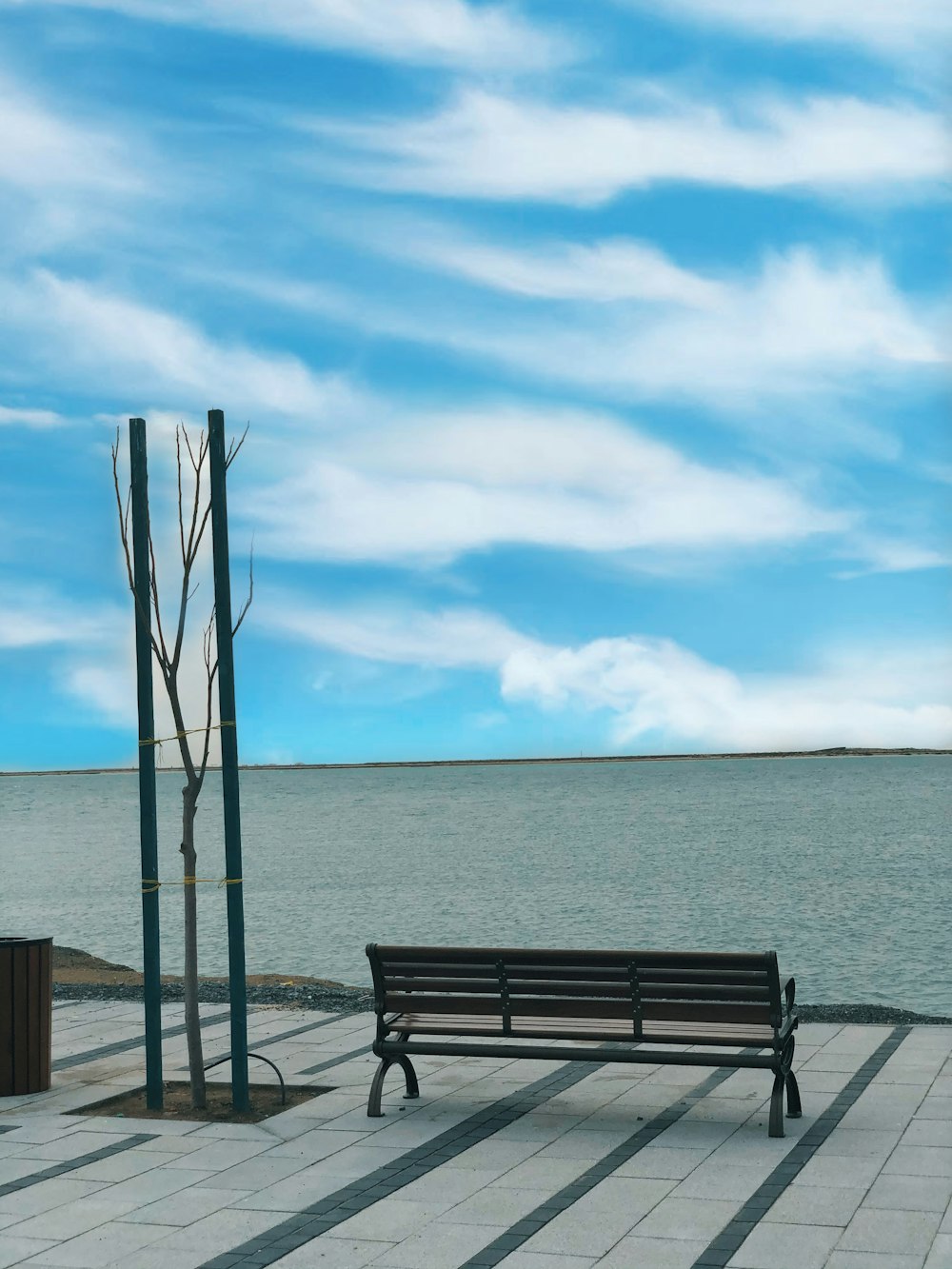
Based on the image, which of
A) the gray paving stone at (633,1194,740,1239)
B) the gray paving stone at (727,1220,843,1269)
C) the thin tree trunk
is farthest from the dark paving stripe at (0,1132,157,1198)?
the gray paving stone at (727,1220,843,1269)

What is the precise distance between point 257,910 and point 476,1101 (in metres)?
29.3

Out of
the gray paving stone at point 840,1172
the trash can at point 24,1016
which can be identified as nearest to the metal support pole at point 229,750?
the trash can at point 24,1016

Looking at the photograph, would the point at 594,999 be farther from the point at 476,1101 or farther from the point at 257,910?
the point at 257,910

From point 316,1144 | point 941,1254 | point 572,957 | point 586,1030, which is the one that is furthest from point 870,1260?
point 316,1144

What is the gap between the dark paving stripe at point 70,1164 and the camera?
21.5 ft

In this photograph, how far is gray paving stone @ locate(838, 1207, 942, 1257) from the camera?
213 inches

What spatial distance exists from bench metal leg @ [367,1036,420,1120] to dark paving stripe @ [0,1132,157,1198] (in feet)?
3.63

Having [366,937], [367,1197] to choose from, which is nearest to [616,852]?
[366,937]

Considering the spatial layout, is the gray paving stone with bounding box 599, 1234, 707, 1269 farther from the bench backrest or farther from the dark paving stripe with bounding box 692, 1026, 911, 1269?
the bench backrest

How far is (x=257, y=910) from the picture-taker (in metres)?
36.4

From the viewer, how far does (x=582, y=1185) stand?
6.32 metres

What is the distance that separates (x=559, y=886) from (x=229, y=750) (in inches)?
1350

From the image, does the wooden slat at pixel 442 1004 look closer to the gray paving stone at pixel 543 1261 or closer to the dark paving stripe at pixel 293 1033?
the dark paving stripe at pixel 293 1033

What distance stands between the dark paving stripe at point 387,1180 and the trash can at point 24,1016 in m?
2.65
